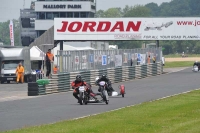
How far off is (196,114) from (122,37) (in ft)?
140

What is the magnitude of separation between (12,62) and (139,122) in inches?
1341

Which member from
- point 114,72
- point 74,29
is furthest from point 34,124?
point 74,29

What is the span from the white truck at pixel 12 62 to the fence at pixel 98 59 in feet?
23.1

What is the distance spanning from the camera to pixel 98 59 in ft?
137

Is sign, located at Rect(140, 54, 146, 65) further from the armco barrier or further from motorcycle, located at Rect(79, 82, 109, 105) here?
motorcycle, located at Rect(79, 82, 109, 105)

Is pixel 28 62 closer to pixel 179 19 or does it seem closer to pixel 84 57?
pixel 84 57

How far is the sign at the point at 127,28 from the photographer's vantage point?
58812mm

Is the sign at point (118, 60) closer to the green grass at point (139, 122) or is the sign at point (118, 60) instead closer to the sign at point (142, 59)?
the sign at point (142, 59)

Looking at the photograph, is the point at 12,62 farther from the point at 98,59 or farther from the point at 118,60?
the point at 98,59

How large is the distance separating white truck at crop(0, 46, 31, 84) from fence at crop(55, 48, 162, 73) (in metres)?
7.04

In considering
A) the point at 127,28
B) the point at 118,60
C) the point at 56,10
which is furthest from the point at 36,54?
the point at 56,10

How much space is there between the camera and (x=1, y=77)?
48000 millimetres

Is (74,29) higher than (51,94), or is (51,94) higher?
(74,29)

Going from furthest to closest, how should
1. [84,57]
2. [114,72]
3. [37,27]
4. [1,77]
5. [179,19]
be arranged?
1. [37,27]
2. [179,19]
3. [1,77]
4. [114,72]
5. [84,57]
